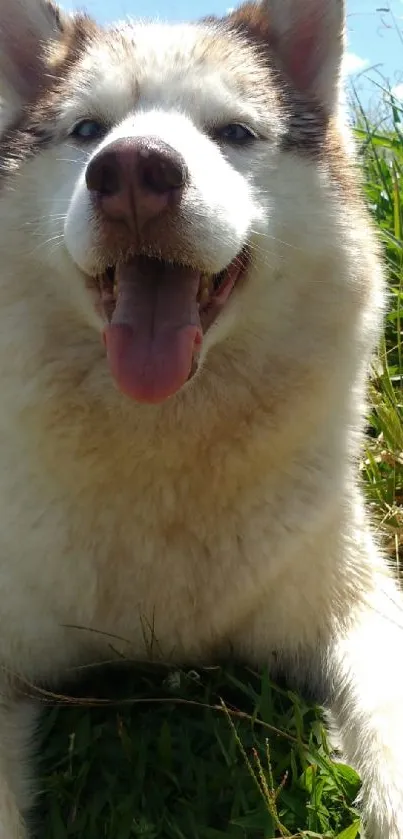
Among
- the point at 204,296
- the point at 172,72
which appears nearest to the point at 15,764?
the point at 204,296

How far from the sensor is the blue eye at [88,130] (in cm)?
216

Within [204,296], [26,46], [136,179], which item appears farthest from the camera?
[26,46]

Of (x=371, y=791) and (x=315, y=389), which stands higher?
(x=315, y=389)

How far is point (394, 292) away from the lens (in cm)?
373

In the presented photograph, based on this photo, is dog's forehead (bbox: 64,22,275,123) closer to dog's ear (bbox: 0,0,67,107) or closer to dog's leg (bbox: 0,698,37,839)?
dog's ear (bbox: 0,0,67,107)

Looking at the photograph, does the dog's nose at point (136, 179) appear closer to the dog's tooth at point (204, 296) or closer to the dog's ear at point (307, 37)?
the dog's tooth at point (204, 296)

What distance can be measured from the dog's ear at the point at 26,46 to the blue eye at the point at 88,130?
38cm

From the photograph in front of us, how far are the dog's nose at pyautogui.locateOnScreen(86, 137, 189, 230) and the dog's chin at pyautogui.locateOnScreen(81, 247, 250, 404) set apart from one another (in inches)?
5.8

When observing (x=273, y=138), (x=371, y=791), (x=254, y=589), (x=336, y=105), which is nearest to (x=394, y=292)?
(x=336, y=105)

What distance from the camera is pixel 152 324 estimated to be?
74.2 inches

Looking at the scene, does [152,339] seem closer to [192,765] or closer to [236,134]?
[236,134]

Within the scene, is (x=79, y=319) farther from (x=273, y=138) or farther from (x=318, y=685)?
(x=318, y=685)

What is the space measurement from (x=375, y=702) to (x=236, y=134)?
1504mm

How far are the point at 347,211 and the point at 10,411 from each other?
1.06 meters
